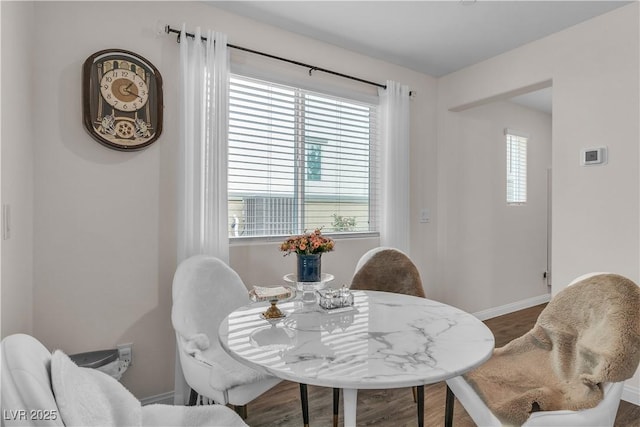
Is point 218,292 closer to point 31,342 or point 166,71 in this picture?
point 31,342

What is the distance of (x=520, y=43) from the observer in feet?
9.87

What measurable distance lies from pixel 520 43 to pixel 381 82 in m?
1.18

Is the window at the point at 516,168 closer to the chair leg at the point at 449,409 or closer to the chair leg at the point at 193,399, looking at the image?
the chair leg at the point at 449,409

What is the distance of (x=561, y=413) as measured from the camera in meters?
1.33

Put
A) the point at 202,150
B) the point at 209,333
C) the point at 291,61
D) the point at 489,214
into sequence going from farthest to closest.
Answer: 1. the point at 489,214
2. the point at 291,61
3. the point at 202,150
4. the point at 209,333

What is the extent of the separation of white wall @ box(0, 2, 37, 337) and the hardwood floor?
4.60ft

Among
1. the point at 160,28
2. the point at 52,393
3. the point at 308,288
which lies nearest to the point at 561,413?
the point at 308,288

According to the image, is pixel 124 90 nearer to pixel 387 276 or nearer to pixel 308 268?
pixel 308 268

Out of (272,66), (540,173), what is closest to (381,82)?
(272,66)

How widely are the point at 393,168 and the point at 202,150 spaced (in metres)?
1.75

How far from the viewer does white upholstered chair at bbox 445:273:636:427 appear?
132 cm

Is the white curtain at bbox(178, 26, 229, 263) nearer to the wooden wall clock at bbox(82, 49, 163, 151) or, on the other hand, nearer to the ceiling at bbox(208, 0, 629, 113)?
the wooden wall clock at bbox(82, 49, 163, 151)

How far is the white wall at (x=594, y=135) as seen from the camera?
7.88 ft

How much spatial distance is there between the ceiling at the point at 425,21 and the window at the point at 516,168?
166 centimetres
